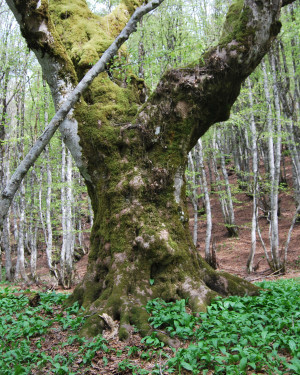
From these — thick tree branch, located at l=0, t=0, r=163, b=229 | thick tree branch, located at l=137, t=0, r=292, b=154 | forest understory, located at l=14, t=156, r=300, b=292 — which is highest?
thick tree branch, located at l=137, t=0, r=292, b=154

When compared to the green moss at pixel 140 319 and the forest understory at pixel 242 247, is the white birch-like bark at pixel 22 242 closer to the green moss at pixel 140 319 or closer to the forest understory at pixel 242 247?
the forest understory at pixel 242 247

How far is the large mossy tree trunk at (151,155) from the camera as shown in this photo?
3975mm

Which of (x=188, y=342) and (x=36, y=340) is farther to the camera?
(x=36, y=340)

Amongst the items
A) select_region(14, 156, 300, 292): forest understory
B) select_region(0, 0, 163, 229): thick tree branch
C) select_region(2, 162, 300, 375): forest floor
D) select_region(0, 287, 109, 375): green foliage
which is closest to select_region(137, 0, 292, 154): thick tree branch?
select_region(0, 0, 163, 229): thick tree branch

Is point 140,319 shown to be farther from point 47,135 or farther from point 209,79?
point 209,79

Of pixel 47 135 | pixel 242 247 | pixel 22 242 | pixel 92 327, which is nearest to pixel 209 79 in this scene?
pixel 47 135

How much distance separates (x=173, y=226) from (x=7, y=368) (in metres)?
2.64

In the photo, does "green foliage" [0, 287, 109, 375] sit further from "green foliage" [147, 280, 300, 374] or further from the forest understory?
the forest understory

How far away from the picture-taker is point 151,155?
4621 millimetres

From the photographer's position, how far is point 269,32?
14.9 ft

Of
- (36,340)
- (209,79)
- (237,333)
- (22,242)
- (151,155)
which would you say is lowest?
(36,340)

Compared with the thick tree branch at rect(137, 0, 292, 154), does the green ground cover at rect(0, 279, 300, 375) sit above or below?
below

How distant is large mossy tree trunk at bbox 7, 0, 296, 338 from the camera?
3.97 m

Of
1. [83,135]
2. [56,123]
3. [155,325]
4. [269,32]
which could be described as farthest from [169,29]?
[155,325]
